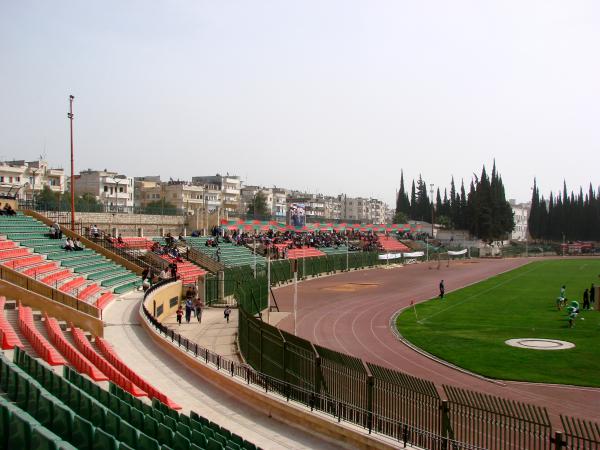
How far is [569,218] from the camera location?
155m

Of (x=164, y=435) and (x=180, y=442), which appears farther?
(x=164, y=435)

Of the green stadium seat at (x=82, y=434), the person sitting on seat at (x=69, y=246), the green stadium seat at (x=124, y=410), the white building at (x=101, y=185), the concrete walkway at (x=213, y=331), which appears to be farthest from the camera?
the white building at (x=101, y=185)

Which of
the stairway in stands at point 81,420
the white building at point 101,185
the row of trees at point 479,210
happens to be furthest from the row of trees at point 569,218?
the stairway in stands at point 81,420

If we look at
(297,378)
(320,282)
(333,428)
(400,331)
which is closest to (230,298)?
(400,331)

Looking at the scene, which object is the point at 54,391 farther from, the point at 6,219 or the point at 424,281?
the point at 424,281

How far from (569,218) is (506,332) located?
13462 centimetres

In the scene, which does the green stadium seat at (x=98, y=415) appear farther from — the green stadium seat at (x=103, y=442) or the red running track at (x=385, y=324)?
the red running track at (x=385, y=324)

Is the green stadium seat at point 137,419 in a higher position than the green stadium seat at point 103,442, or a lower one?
lower

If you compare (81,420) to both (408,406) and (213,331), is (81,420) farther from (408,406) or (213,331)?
(213,331)

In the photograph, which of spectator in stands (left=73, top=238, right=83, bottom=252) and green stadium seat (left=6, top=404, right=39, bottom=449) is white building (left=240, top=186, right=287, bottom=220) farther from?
green stadium seat (left=6, top=404, right=39, bottom=449)

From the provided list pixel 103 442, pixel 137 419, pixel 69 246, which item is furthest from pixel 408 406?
pixel 69 246

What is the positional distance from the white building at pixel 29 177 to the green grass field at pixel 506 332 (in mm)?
63650

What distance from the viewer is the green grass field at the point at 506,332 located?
24.6m

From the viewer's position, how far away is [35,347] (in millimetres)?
18078
